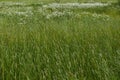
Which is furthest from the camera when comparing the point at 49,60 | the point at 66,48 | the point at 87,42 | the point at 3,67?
the point at 87,42

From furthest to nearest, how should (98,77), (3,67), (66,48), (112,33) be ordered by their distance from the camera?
(112,33) → (66,48) → (3,67) → (98,77)

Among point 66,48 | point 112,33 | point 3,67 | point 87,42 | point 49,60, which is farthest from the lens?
point 112,33

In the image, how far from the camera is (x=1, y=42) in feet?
13.3

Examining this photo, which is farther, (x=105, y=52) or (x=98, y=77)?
(x=105, y=52)

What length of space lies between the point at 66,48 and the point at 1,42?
40.3 inches

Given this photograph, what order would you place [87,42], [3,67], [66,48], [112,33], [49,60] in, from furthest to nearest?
[112,33], [87,42], [66,48], [49,60], [3,67]

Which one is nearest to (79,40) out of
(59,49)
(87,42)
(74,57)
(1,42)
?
(87,42)

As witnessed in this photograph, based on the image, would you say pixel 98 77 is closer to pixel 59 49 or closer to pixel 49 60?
pixel 49 60

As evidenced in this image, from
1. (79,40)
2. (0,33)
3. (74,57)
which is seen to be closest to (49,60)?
(74,57)

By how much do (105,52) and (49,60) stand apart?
77cm

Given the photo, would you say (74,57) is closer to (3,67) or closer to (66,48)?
(66,48)

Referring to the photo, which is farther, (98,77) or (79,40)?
(79,40)

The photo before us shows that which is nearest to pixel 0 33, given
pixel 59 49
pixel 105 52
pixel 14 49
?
pixel 14 49

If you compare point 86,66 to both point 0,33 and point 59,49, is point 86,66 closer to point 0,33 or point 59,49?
point 59,49
